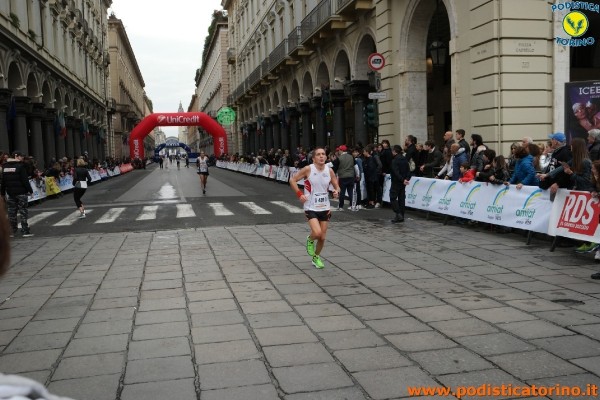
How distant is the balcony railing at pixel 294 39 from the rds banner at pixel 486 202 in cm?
1816

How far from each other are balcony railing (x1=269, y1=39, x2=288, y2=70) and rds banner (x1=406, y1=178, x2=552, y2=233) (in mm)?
21691

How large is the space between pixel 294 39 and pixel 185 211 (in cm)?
1783

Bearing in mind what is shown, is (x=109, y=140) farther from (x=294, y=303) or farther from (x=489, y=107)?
(x=294, y=303)

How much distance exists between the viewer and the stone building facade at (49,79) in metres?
25.9

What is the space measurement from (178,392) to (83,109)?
1825 inches

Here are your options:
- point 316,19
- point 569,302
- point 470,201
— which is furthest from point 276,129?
point 569,302

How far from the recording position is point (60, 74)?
117 ft

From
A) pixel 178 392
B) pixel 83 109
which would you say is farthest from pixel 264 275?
pixel 83 109

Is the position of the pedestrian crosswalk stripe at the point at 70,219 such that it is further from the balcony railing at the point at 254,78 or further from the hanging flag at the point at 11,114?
the balcony railing at the point at 254,78

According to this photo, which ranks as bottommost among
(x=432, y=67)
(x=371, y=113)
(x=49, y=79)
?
(x=371, y=113)

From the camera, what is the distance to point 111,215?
15.8 metres

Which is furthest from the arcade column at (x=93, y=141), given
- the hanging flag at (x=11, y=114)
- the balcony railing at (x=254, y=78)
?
the hanging flag at (x=11, y=114)

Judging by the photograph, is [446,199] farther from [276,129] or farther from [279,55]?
[276,129]

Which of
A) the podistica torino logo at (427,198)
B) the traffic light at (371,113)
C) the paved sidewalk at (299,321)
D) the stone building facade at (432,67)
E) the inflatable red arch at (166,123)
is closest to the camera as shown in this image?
the paved sidewalk at (299,321)
